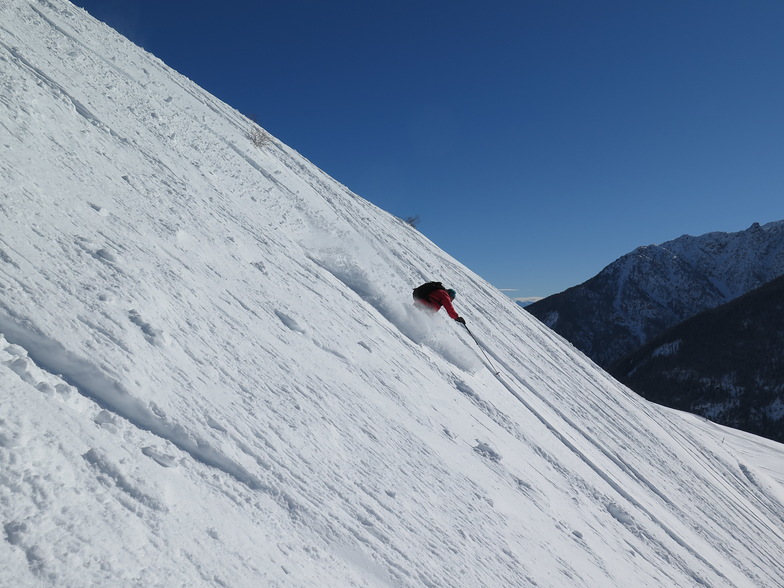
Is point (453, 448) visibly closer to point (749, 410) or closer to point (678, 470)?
point (678, 470)

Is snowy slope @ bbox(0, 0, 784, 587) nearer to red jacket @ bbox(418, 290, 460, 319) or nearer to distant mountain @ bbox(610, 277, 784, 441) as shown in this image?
red jacket @ bbox(418, 290, 460, 319)

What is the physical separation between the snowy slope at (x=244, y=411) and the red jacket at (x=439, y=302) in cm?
43

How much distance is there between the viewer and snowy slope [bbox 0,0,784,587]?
2.14 m

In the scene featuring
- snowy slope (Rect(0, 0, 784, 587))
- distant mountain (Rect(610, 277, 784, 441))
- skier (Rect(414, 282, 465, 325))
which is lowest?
snowy slope (Rect(0, 0, 784, 587))

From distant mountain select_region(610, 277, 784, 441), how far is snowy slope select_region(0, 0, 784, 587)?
106 meters

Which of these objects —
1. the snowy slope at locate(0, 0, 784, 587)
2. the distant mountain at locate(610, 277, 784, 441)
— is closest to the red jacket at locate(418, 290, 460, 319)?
the snowy slope at locate(0, 0, 784, 587)

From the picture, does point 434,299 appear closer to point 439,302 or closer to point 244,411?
point 439,302

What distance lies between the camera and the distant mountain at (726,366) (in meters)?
93.3

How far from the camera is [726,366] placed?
340ft

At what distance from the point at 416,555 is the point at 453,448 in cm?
160

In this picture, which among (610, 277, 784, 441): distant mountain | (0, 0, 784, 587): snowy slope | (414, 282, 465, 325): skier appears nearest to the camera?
(0, 0, 784, 587): snowy slope

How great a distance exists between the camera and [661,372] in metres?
107

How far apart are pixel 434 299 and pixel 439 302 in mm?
105

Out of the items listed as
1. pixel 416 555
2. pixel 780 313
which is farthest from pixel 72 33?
pixel 780 313
